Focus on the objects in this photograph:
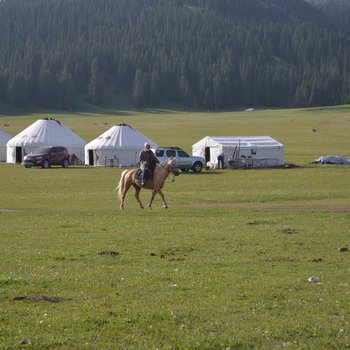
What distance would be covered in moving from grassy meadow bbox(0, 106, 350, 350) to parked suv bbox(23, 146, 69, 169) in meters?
28.3

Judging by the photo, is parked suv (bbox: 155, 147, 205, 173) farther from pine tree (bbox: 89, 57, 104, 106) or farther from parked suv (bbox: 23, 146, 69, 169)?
pine tree (bbox: 89, 57, 104, 106)

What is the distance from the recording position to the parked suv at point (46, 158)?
5728 cm

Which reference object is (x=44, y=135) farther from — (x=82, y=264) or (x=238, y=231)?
(x=82, y=264)

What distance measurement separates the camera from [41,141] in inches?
2534

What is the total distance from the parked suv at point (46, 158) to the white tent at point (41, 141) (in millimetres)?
5940

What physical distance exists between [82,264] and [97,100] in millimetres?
172670

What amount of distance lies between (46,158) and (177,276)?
46.9 metres

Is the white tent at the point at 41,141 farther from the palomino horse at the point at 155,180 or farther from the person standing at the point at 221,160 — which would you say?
the palomino horse at the point at 155,180

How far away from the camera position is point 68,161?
59.8 metres

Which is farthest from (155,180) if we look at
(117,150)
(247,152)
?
(117,150)

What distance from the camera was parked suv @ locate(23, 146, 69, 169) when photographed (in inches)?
2255

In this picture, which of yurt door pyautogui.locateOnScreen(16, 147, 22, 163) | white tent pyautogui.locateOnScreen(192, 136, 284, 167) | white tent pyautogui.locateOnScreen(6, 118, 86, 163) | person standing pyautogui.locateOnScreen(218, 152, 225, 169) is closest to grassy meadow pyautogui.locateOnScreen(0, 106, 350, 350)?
person standing pyautogui.locateOnScreen(218, 152, 225, 169)

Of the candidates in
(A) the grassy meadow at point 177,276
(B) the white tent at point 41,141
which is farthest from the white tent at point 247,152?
(A) the grassy meadow at point 177,276

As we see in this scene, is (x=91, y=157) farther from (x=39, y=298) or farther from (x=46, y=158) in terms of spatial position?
Result: (x=39, y=298)
